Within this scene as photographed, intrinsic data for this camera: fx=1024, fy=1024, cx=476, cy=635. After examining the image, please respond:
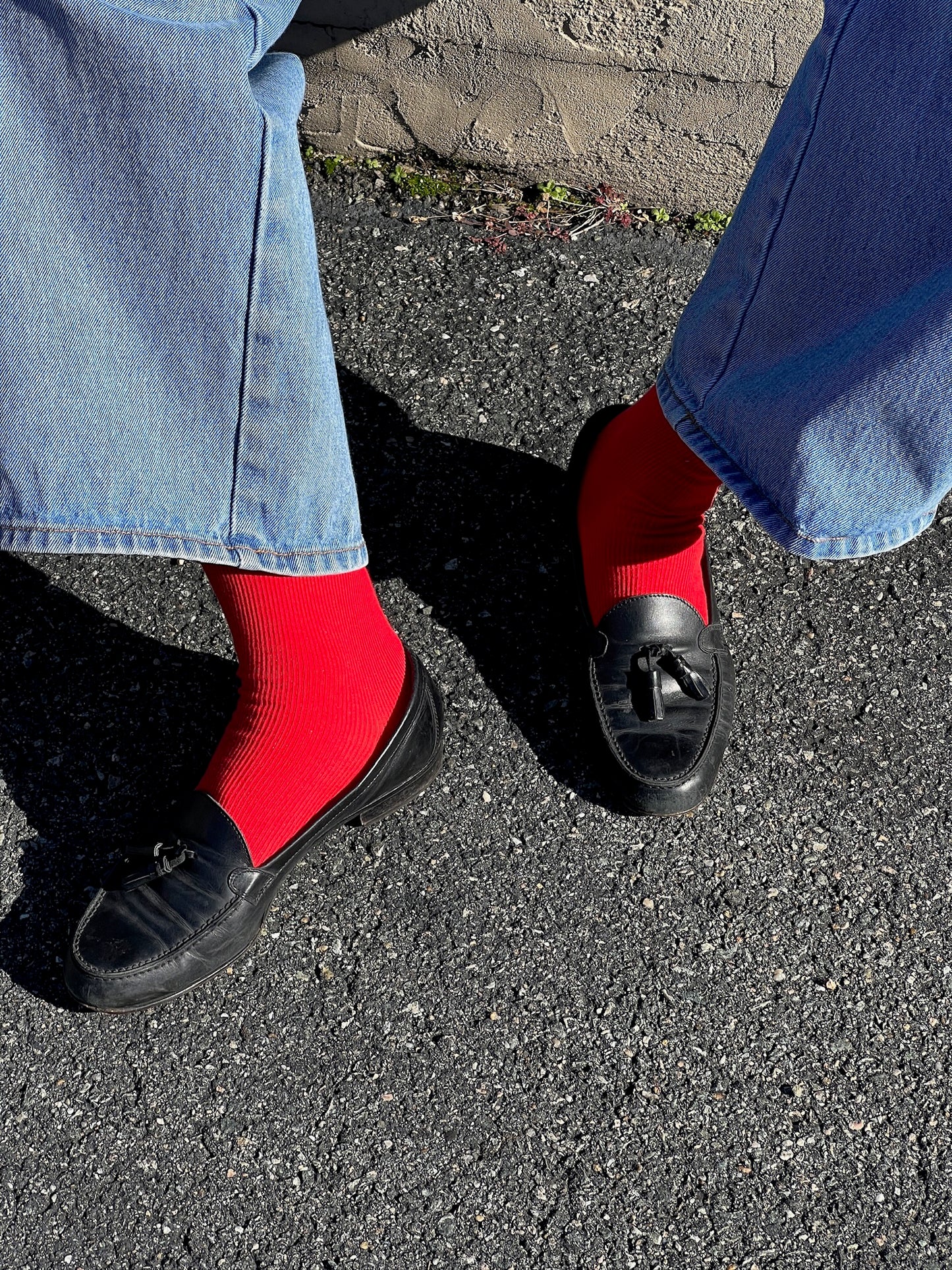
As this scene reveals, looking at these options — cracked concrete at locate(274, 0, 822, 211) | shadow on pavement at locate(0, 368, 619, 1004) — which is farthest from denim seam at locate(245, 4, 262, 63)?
cracked concrete at locate(274, 0, 822, 211)

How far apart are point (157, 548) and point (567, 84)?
1.34 metres

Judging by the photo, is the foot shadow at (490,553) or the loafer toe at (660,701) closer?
the loafer toe at (660,701)

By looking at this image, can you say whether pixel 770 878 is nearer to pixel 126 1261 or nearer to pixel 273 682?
pixel 273 682

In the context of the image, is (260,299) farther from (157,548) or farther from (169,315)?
(157,548)

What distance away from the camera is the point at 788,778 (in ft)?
A: 5.13

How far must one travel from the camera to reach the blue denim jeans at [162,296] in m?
0.92

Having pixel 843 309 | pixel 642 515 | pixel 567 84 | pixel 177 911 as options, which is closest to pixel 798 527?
pixel 843 309

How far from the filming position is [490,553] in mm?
Answer: 1732

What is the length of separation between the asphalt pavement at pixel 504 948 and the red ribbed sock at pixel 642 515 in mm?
139

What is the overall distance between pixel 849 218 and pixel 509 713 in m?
0.86

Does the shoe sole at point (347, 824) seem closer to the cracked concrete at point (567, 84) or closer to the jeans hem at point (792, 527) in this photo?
the jeans hem at point (792, 527)

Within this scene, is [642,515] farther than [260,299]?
Yes

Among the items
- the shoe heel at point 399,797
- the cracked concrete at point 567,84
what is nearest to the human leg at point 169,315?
the shoe heel at point 399,797

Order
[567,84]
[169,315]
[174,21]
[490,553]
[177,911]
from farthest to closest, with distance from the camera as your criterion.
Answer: [567,84]
[490,553]
[177,911]
[169,315]
[174,21]
